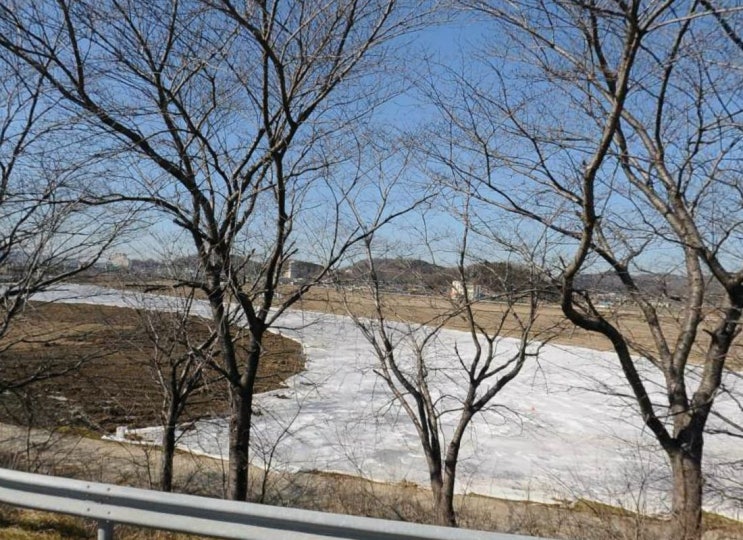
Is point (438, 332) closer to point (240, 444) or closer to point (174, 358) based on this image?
point (240, 444)

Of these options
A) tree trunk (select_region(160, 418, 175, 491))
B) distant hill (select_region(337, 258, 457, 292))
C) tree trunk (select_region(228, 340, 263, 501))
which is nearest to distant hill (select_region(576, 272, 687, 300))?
distant hill (select_region(337, 258, 457, 292))

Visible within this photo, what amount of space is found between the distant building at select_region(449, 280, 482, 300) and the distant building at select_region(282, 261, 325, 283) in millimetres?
1912

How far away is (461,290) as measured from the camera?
857 cm

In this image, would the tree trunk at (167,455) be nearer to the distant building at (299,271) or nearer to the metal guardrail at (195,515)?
the distant building at (299,271)

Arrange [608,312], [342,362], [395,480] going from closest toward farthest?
[608,312], [395,480], [342,362]

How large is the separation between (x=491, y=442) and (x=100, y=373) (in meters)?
13.7

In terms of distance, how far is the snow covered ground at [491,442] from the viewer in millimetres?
10750

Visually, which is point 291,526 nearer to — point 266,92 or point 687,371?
point 266,92

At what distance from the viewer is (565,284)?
5.42 meters

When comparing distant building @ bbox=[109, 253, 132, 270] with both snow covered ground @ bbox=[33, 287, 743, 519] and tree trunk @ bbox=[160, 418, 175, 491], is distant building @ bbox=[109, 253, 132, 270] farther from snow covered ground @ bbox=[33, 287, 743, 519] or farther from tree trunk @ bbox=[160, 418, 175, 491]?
tree trunk @ bbox=[160, 418, 175, 491]

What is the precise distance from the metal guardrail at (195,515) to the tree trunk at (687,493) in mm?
4683

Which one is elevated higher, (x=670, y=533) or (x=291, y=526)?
(x=291, y=526)

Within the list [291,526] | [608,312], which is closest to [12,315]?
[291,526]

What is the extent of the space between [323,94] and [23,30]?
2.95 metres
